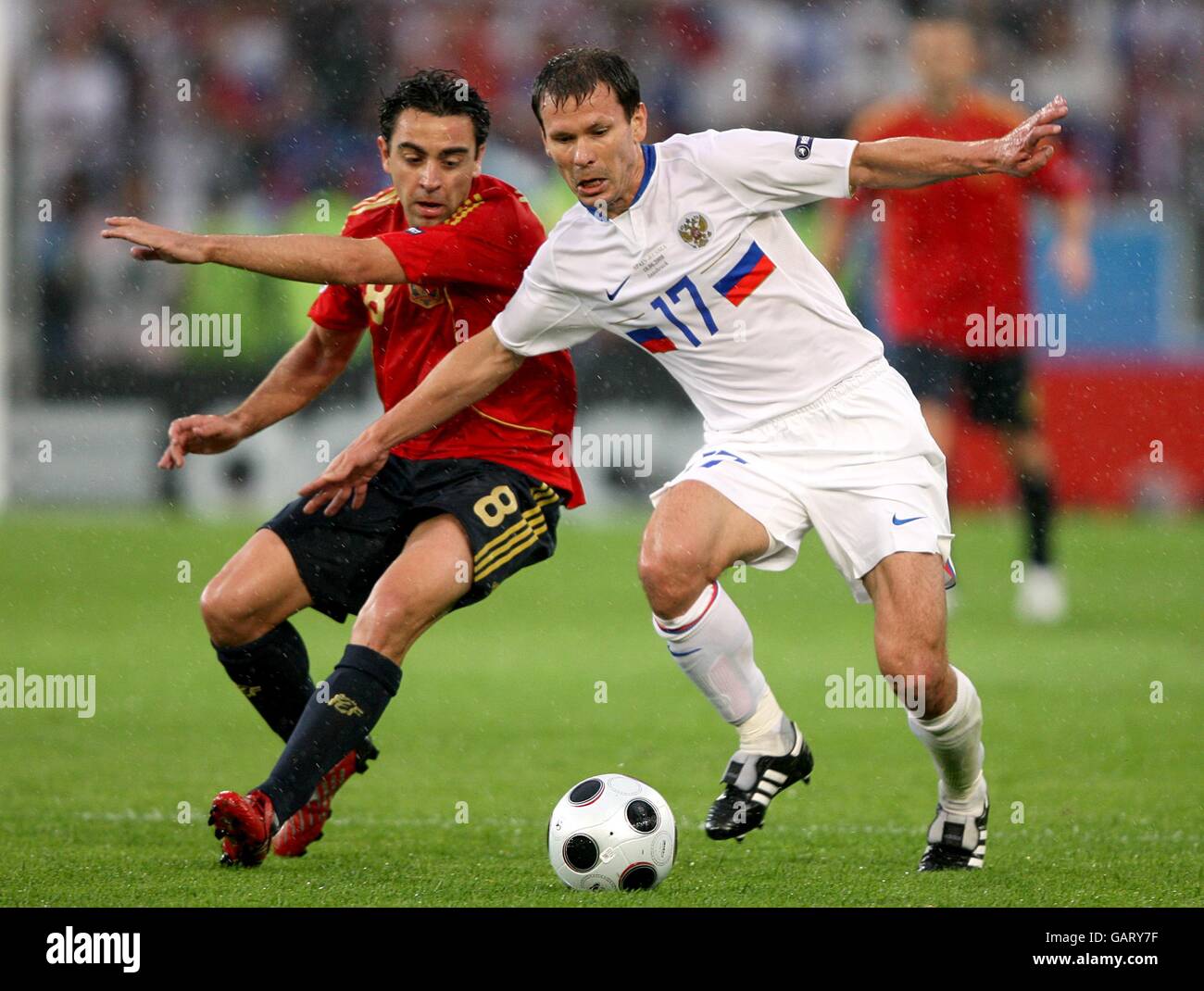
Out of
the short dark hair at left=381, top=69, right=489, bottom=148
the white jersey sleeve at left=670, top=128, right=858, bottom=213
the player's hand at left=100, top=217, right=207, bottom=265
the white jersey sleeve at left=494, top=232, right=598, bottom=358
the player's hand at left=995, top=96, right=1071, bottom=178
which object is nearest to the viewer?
the player's hand at left=995, top=96, right=1071, bottom=178

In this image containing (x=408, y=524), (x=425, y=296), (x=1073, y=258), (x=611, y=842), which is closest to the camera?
(x=611, y=842)

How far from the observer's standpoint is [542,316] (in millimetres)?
4820

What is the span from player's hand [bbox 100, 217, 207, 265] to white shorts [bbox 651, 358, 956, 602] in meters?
1.32

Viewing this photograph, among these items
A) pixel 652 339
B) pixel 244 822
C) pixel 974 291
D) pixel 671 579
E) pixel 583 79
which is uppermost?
pixel 974 291

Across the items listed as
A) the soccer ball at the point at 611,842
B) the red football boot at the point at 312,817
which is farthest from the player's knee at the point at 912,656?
the red football boot at the point at 312,817

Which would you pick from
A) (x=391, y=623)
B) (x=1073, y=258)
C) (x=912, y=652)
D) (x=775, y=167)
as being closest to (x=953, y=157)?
(x=775, y=167)

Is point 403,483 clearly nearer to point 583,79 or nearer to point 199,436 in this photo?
point 199,436

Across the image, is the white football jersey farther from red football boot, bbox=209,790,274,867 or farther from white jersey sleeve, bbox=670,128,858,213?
red football boot, bbox=209,790,274,867

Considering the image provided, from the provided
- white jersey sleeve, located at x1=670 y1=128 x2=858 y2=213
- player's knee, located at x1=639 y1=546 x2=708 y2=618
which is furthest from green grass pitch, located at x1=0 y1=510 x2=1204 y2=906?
white jersey sleeve, located at x1=670 y1=128 x2=858 y2=213

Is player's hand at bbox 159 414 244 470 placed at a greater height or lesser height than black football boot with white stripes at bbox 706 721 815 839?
greater

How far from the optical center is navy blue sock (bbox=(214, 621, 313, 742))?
510cm

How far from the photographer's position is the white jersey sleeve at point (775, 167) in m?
4.68

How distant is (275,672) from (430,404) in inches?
36.0
